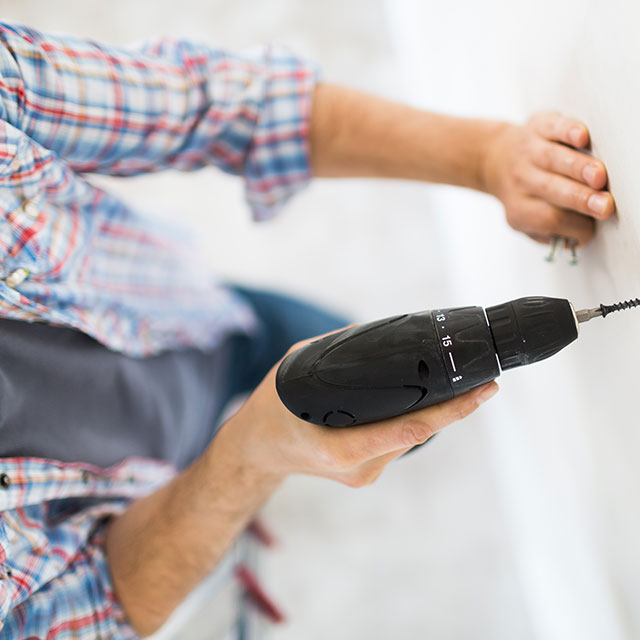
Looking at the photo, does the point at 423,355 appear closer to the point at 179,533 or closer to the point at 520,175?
the point at 520,175

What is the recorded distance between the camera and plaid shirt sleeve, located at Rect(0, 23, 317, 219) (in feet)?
1.79

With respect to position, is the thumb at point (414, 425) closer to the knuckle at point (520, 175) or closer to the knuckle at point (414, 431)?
the knuckle at point (414, 431)

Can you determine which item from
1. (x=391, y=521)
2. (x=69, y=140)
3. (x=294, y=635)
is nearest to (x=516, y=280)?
(x=69, y=140)

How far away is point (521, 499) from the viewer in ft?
3.38

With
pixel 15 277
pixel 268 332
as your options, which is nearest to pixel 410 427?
pixel 15 277

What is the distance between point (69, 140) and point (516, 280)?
1.64 ft

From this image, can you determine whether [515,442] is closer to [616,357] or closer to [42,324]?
[616,357]

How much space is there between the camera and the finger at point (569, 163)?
479 mm

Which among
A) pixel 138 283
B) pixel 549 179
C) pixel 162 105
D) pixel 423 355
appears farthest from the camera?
pixel 138 283

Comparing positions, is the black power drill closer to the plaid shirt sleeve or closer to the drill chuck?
the drill chuck

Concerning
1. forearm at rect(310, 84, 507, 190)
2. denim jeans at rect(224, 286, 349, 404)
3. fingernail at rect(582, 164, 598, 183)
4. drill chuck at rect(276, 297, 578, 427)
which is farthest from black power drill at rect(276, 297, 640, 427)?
denim jeans at rect(224, 286, 349, 404)

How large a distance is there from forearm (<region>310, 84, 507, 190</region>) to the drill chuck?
9.7 inches

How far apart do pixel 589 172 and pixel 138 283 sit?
0.51 m

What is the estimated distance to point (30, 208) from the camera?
566mm
